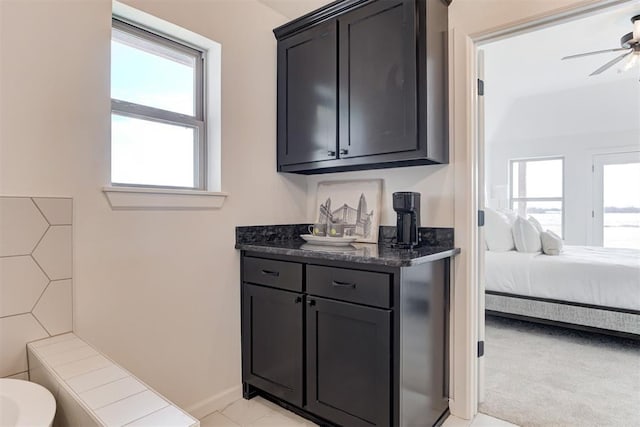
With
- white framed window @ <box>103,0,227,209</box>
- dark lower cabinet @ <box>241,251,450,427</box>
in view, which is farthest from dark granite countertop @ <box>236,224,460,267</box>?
white framed window @ <box>103,0,227,209</box>

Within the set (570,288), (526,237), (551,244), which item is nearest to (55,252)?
(570,288)

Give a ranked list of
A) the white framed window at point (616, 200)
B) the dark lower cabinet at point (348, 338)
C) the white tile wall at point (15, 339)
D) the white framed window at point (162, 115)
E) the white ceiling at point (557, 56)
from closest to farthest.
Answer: the white tile wall at point (15, 339), the dark lower cabinet at point (348, 338), the white framed window at point (162, 115), the white ceiling at point (557, 56), the white framed window at point (616, 200)

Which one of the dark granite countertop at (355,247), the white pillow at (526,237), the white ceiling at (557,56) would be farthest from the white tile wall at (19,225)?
the white pillow at (526,237)

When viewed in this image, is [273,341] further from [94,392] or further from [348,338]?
[94,392]

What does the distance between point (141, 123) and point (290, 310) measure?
1260 millimetres

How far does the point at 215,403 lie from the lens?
2.05 metres

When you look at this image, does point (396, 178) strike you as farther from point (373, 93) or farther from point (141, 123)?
point (141, 123)

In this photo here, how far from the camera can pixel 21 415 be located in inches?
35.3

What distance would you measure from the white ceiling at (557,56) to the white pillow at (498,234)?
5.50 feet

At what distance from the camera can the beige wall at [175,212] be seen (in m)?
1.42

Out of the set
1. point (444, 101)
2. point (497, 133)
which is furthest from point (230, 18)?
point (497, 133)

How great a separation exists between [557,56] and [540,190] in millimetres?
2439

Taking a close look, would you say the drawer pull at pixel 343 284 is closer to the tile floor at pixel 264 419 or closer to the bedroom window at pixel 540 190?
the tile floor at pixel 264 419

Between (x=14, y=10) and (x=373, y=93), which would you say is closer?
(x=14, y=10)
